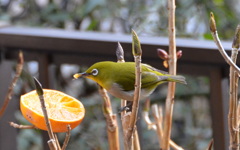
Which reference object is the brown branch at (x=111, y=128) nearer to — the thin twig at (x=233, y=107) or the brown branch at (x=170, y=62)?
the brown branch at (x=170, y=62)

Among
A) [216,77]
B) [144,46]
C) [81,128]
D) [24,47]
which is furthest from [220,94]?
[81,128]

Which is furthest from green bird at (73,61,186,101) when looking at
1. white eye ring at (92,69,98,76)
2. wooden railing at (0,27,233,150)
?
wooden railing at (0,27,233,150)

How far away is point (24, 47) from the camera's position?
5.28 feet

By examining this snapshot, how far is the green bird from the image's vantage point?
719 mm

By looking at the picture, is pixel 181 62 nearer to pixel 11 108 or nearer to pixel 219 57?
pixel 219 57

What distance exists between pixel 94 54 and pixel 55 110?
75 cm

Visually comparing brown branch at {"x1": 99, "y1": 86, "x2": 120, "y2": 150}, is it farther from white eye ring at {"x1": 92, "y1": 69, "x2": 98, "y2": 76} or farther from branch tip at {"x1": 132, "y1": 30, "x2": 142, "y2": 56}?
branch tip at {"x1": 132, "y1": 30, "x2": 142, "y2": 56}

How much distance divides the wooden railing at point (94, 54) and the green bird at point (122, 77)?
1.32 feet

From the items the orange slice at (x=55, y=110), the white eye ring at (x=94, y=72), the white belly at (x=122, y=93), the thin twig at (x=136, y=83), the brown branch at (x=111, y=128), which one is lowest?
the brown branch at (x=111, y=128)

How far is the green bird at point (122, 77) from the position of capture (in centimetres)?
72

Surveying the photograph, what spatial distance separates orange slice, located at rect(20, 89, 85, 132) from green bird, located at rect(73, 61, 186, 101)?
5 cm

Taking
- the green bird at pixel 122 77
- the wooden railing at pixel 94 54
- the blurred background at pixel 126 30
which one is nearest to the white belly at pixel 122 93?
the green bird at pixel 122 77

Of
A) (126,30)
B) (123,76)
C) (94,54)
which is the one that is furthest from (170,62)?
(126,30)

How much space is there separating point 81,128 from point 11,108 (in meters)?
0.53
